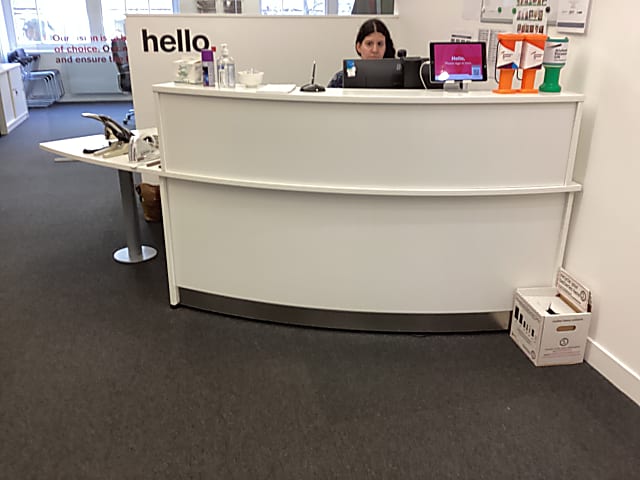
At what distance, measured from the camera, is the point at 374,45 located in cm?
387

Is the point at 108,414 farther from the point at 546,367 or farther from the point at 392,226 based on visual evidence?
the point at 546,367

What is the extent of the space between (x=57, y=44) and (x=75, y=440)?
8.75m

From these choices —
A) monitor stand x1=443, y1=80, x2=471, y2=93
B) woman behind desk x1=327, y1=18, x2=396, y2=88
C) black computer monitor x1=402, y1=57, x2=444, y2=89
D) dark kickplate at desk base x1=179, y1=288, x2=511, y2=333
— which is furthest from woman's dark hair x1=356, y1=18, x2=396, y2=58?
dark kickplate at desk base x1=179, y1=288, x2=511, y2=333

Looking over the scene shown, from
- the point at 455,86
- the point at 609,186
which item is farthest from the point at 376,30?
the point at 609,186

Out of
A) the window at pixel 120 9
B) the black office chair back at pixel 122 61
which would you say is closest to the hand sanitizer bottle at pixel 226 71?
the black office chair back at pixel 122 61

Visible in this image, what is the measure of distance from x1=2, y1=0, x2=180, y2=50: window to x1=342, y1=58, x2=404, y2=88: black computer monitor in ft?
22.7

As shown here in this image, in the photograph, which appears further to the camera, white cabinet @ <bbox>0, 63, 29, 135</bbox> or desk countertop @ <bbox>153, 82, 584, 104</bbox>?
white cabinet @ <bbox>0, 63, 29, 135</bbox>

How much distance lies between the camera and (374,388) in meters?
2.45

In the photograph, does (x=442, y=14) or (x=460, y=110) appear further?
(x=442, y=14)

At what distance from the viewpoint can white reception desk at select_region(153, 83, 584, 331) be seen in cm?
252

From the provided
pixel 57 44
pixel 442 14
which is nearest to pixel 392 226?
pixel 442 14

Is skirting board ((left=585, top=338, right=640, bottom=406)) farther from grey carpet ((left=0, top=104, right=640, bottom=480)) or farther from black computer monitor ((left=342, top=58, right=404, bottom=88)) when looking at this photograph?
black computer monitor ((left=342, top=58, right=404, bottom=88))

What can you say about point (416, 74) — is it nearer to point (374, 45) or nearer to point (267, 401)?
point (374, 45)

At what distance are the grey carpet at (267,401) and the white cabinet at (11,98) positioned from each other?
4.72m
